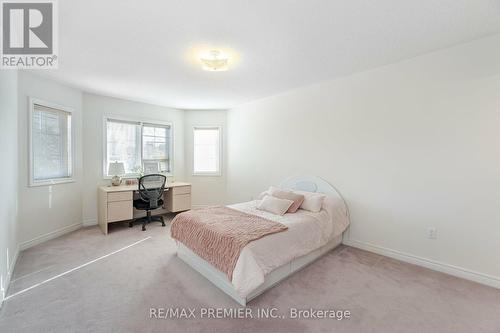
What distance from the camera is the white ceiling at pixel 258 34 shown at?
1.77 metres

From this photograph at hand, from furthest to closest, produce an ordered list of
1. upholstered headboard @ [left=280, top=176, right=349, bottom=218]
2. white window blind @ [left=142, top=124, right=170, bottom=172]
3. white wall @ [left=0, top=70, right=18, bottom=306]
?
1. white window blind @ [left=142, top=124, right=170, bottom=172]
2. upholstered headboard @ [left=280, top=176, right=349, bottom=218]
3. white wall @ [left=0, top=70, right=18, bottom=306]

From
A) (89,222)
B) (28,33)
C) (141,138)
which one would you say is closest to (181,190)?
(141,138)

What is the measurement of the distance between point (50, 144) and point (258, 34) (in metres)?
3.62

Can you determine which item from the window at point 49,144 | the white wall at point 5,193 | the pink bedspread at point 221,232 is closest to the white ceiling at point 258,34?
the window at point 49,144

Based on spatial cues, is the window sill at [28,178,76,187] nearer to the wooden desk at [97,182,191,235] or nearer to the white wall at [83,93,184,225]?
the white wall at [83,93,184,225]

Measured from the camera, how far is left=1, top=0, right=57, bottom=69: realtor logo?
179cm

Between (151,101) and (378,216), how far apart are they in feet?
15.1

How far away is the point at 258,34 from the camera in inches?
84.5

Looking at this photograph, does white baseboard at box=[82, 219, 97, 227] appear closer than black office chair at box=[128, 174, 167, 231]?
No

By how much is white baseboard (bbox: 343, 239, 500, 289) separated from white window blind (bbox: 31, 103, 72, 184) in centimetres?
473

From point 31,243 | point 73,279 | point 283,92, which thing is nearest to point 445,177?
point 283,92

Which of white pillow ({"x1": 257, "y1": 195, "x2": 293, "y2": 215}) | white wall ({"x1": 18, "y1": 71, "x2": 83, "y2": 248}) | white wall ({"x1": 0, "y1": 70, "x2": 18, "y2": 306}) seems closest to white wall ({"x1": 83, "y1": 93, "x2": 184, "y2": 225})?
white wall ({"x1": 18, "y1": 71, "x2": 83, "y2": 248})

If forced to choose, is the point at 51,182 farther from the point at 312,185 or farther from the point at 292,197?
the point at 312,185

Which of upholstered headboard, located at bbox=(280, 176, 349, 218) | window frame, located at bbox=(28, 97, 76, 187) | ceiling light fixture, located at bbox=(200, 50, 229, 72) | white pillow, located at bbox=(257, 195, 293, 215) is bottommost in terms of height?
white pillow, located at bbox=(257, 195, 293, 215)
